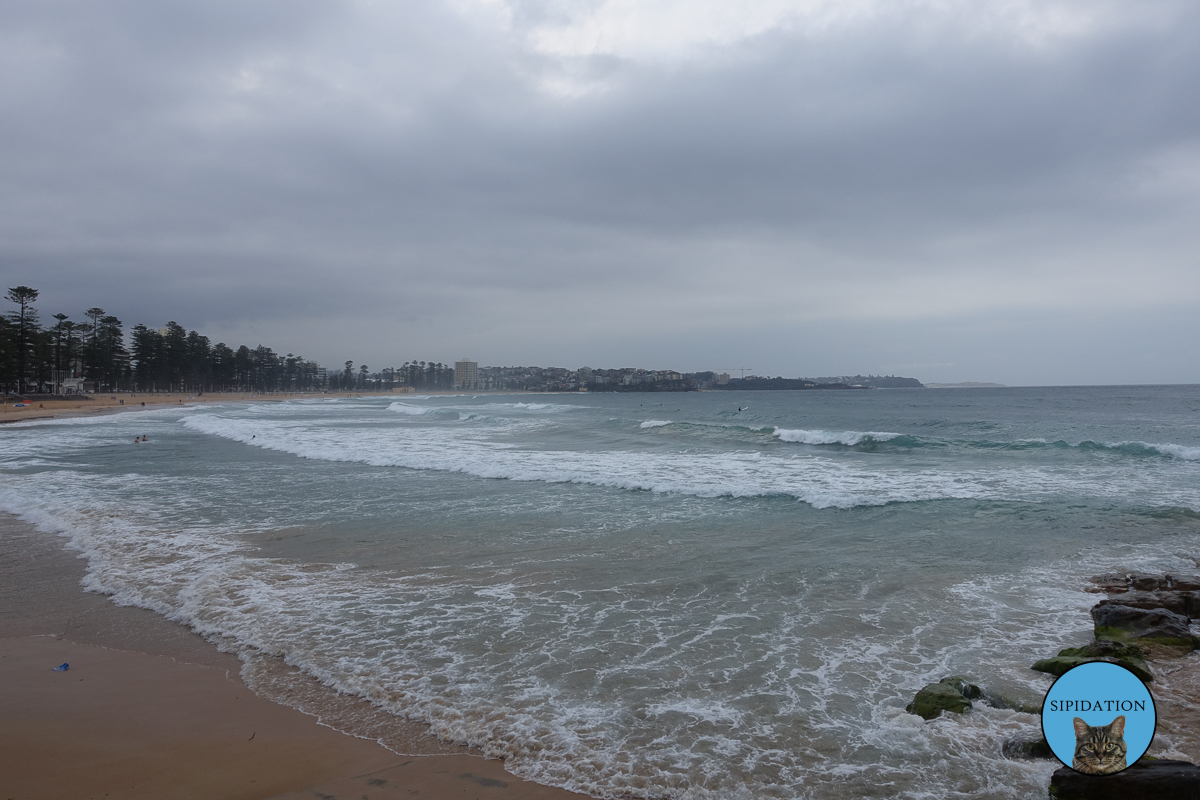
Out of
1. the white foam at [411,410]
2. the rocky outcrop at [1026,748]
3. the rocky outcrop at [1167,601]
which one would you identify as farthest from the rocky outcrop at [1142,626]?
the white foam at [411,410]

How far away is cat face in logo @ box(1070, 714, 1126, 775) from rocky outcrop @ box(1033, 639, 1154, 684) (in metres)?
3.61

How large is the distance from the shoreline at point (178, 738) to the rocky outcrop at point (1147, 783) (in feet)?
8.78

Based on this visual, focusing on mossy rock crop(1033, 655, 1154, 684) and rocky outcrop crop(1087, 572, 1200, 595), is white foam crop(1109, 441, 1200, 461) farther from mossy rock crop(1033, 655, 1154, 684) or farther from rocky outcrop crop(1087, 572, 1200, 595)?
mossy rock crop(1033, 655, 1154, 684)

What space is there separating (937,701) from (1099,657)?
182cm

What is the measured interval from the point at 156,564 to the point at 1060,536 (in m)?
13.9

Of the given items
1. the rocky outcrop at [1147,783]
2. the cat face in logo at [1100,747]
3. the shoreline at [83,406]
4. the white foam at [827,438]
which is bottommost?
the shoreline at [83,406]

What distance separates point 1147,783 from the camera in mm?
2895

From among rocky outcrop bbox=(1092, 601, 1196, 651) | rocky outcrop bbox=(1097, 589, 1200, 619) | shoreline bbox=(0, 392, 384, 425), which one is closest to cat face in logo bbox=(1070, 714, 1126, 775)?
rocky outcrop bbox=(1092, 601, 1196, 651)

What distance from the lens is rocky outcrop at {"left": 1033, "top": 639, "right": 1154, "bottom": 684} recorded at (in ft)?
16.3

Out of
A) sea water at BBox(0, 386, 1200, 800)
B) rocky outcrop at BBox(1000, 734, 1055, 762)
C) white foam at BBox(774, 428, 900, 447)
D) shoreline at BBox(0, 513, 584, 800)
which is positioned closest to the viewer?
shoreline at BBox(0, 513, 584, 800)

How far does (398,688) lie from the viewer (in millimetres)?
4785

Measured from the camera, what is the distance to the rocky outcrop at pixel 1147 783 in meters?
2.84

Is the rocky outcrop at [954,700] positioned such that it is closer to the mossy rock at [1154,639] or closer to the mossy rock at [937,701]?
the mossy rock at [937,701]

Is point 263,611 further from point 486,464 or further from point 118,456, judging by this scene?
point 118,456
